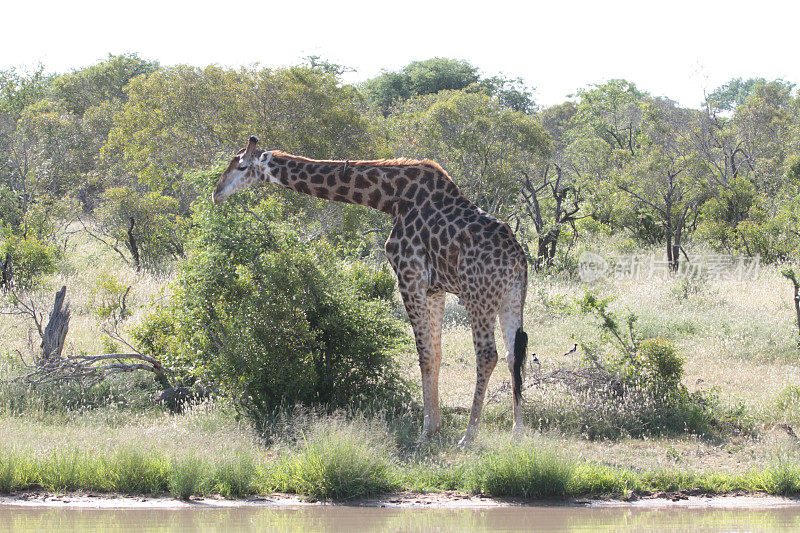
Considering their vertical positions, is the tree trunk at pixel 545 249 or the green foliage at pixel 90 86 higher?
the green foliage at pixel 90 86

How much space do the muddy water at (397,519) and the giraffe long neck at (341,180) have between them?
383 cm

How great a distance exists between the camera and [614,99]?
46.8m

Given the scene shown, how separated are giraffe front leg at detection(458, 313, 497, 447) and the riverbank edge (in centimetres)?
144

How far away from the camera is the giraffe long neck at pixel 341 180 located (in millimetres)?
9398

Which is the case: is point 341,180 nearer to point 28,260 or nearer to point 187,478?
point 187,478

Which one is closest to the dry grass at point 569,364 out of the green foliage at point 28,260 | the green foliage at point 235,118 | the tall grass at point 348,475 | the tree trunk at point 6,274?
the tall grass at point 348,475

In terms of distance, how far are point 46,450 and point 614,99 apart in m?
43.4

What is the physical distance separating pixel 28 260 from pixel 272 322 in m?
8.51

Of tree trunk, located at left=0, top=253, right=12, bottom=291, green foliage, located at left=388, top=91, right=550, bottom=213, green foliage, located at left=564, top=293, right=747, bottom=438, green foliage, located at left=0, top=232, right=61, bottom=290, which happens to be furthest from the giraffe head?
green foliage, located at left=388, top=91, right=550, bottom=213

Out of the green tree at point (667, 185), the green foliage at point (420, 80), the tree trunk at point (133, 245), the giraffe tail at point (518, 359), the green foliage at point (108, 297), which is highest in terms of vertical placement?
the green foliage at point (420, 80)

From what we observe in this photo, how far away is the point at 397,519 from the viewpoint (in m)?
6.50

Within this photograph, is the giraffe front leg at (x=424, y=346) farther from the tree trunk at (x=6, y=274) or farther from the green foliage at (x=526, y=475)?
the tree trunk at (x=6, y=274)

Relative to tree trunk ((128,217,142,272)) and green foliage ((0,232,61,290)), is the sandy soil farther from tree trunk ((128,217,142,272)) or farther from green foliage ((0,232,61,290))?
tree trunk ((128,217,142,272))

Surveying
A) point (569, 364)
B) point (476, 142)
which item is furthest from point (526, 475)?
point (476, 142)
